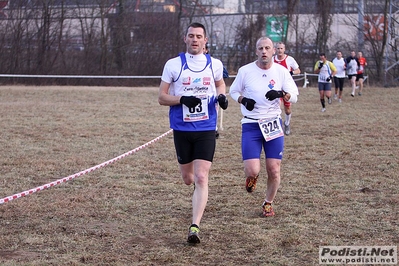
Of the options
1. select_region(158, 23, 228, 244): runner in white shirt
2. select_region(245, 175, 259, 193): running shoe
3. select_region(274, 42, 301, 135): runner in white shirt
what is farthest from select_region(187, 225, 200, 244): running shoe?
select_region(274, 42, 301, 135): runner in white shirt

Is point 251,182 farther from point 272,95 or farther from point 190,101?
point 190,101

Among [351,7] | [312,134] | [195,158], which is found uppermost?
[351,7]

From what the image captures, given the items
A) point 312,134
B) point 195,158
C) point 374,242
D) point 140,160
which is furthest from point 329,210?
point 312,134

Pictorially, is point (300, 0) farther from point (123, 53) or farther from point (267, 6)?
point (123, 53)

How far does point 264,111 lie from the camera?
24.2ft

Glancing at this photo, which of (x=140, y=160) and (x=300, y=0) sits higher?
(x=300, y=0)

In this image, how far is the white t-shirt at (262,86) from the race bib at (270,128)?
0.08 metres

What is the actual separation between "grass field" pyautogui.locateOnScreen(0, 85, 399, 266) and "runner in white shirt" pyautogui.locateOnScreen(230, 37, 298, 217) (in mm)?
592

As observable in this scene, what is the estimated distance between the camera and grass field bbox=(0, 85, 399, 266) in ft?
19.8

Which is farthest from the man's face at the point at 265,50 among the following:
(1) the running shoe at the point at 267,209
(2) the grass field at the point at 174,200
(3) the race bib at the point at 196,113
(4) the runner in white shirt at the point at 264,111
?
(2) the grass field at the point at 174,200

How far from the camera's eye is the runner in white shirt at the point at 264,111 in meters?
7.27

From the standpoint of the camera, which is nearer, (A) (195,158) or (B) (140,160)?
(A) (195,158)

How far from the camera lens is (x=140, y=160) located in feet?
38.1

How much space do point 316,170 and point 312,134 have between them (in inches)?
195
